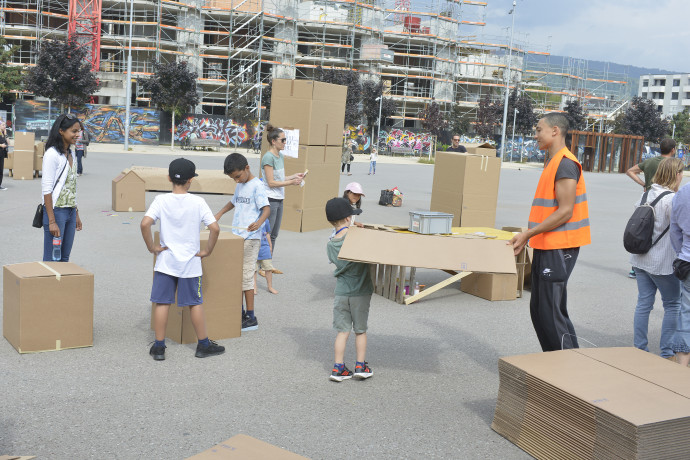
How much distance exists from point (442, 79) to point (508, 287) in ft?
218

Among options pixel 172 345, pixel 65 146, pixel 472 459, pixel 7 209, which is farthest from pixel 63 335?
pixel 7 209

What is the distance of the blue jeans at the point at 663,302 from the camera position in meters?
5.82

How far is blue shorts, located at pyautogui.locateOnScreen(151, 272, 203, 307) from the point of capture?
5508 mm

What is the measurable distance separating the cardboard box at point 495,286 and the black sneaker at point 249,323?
309cm

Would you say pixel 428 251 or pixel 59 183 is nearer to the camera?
pixel 428 251

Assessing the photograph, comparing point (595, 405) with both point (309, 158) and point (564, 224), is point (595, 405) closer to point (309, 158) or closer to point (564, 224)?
point (564, 224)

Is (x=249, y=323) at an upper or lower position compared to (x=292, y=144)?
lower

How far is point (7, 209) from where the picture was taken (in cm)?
1374

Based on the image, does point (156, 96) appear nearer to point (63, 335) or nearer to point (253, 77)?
point (253, 77)

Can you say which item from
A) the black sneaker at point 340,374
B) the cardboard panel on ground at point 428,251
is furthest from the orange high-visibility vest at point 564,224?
the black sneaker at point 340,374

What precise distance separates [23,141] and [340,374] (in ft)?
54.6

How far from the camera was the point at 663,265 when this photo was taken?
573cm

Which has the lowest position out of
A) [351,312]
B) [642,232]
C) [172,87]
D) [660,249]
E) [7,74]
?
[351,312]

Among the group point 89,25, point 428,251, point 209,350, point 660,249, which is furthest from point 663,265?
point 89,25
